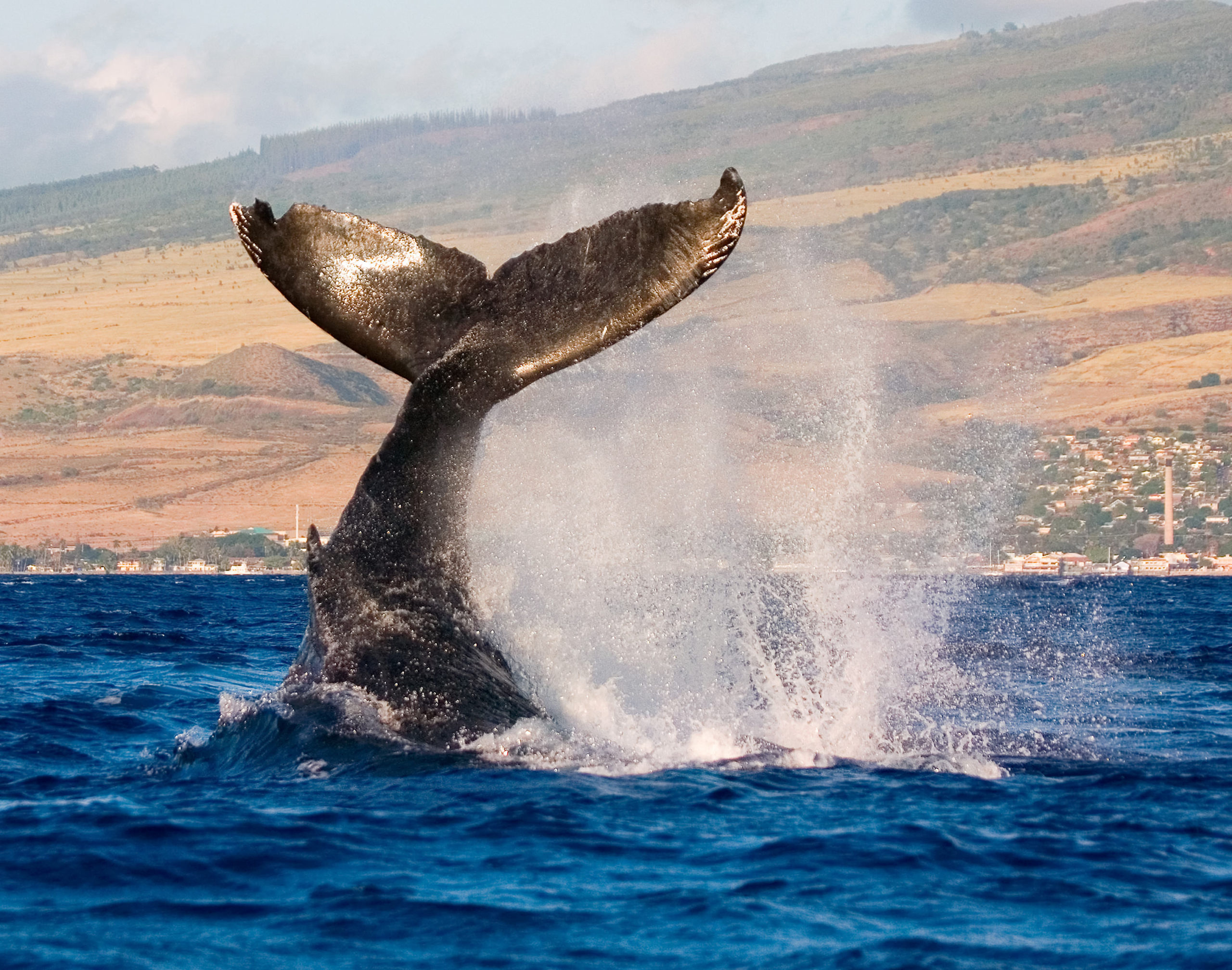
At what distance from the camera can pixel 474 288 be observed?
31.8 feet

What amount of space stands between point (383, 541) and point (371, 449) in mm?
128710

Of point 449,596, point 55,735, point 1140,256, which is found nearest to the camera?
point 449,596

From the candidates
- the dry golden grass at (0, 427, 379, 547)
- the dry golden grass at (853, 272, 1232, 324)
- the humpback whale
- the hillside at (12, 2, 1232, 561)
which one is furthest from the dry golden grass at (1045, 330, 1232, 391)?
the humpback whale

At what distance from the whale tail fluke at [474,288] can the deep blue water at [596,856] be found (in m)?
2.23

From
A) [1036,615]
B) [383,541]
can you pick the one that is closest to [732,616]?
[1036,615]

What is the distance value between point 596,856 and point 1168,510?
9819cm

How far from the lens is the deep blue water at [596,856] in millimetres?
6941

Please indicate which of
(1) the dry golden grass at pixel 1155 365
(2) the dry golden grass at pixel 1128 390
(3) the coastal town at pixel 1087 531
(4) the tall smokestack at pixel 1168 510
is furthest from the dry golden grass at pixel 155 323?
(4) the tall smokestack at pixel 1168 510

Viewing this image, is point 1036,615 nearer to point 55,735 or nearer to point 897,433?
point 55,735

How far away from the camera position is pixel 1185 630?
29719mm

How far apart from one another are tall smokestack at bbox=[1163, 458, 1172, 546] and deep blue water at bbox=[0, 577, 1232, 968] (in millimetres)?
89303

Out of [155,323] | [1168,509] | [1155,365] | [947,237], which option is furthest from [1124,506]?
[155,323]

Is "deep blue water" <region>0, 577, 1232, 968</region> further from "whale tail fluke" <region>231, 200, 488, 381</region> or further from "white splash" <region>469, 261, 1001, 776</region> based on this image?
"whale tail fluke" <region>231, 200, 488, 381</region>

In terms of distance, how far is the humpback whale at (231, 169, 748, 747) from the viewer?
8992 millimetres
